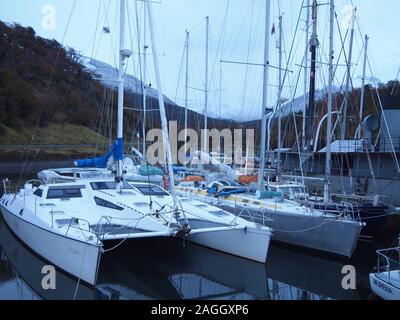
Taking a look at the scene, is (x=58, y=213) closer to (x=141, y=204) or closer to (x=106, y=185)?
(x=141, y=204)

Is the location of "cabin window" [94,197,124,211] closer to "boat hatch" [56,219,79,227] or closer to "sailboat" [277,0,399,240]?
"boat hatch" [56,219,79,227]

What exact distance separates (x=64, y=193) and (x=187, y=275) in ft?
16.6

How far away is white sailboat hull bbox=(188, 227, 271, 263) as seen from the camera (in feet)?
39.3

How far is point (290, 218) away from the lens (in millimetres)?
14203

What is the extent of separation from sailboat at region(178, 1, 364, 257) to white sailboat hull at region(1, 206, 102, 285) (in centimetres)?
511

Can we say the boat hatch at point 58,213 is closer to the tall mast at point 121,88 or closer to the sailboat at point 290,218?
the tall mast at point 121,88

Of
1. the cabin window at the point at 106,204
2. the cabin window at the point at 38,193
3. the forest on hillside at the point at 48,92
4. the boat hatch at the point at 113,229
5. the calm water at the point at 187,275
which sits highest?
the forest on hillside at the point at 48,92

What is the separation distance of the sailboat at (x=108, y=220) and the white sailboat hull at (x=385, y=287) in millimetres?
3253

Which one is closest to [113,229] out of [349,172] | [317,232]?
[317,232]

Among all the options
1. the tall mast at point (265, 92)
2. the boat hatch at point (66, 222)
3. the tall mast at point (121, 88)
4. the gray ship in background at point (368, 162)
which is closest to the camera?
the boat hatch at point (66, 222)

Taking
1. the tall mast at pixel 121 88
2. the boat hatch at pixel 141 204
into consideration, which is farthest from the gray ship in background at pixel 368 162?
the boat hatch at pixel 141 204

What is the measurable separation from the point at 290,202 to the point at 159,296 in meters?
7.30

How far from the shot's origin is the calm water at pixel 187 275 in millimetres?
10047
